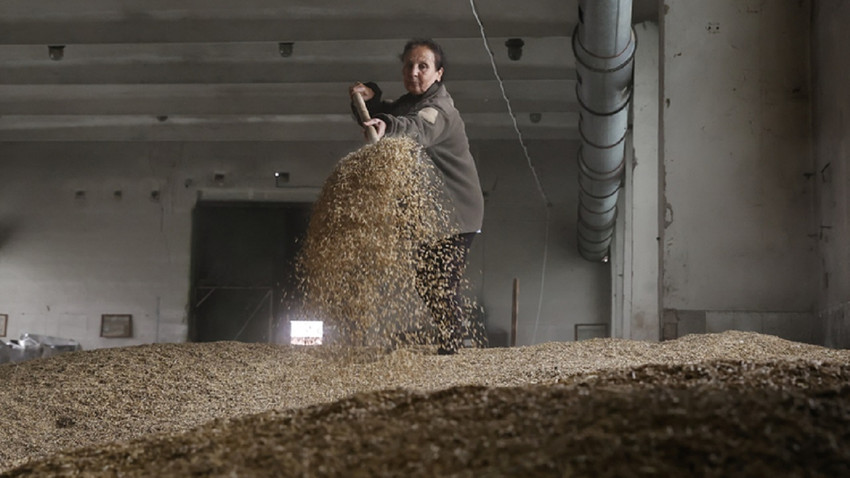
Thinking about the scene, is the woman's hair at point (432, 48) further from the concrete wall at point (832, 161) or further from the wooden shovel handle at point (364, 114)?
the concrete wall at point (832, 161)

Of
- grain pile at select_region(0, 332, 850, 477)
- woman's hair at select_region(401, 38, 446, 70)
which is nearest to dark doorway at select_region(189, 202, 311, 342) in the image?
woman's hair at select_region(401, 38, 446, 70)

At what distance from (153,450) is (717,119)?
11.5 feet

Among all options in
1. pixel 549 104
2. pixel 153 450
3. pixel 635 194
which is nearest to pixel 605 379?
pixel 153 450

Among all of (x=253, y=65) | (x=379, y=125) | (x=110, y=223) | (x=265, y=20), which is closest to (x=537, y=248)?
(x=253, y=65)

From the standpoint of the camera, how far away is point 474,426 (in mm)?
1213

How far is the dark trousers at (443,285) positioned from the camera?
3.27m

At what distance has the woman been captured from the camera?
10.7 feet

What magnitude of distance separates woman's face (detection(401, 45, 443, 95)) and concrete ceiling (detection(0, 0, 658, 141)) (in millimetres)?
3162

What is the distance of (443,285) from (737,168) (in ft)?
5.79

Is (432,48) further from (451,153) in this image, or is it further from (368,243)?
(368,243)

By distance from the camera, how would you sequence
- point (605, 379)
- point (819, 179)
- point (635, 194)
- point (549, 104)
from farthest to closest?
point (549, 104), point (635, 194), point (819, 179), point (605, 379)

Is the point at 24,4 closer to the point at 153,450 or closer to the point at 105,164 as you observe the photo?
the point at 105,164

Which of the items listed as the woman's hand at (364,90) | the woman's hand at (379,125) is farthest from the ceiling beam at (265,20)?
the woman's hand at (379,125)

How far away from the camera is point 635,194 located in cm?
642
